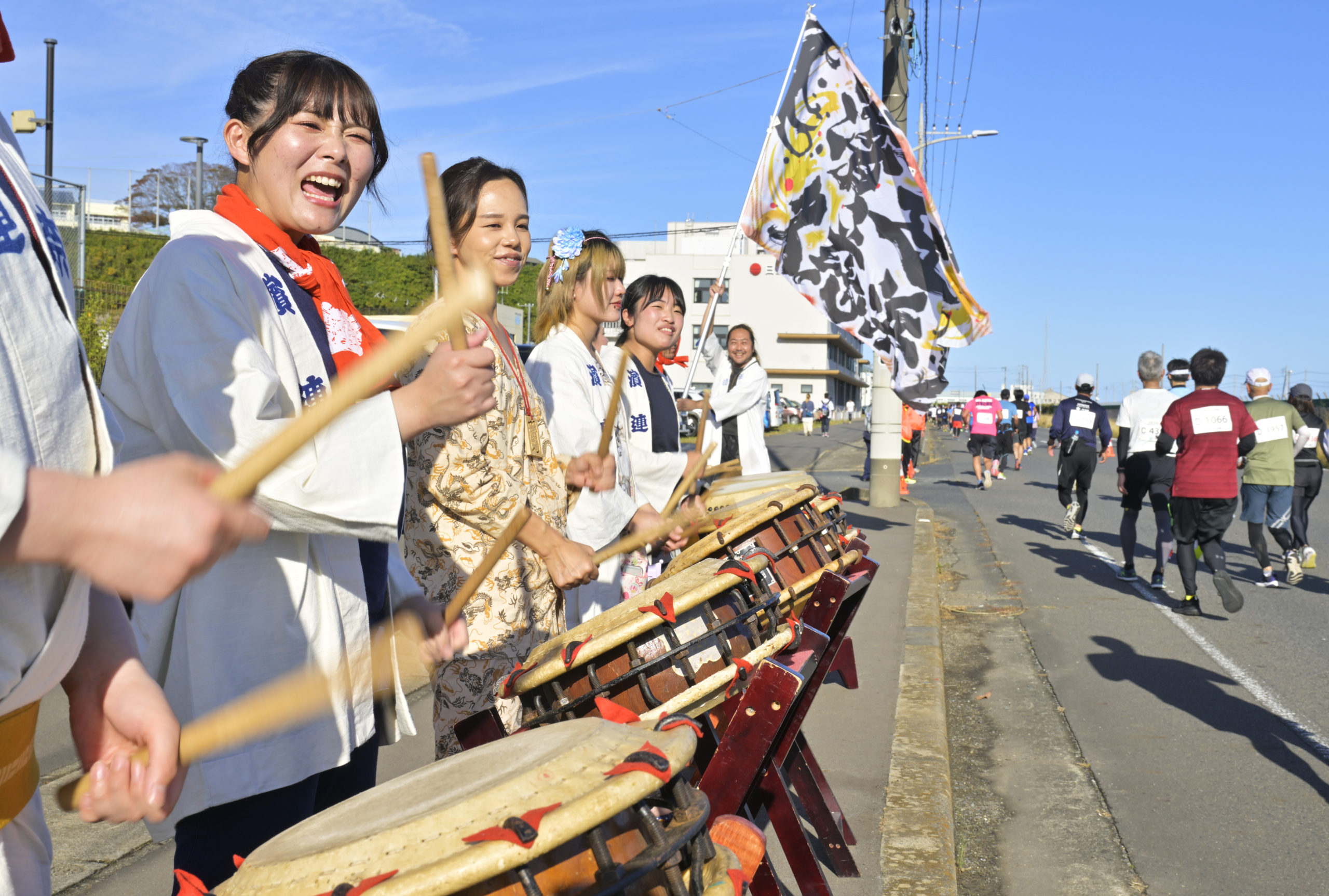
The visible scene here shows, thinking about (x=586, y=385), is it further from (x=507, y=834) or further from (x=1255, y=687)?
(x=1255, y=687)

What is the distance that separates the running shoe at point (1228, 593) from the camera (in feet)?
23.0

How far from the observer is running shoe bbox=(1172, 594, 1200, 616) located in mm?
7301

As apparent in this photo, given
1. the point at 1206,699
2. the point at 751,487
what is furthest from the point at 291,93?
the point at 1206,699

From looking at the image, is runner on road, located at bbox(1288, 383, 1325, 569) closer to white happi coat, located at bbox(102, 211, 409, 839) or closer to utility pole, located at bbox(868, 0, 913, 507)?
utility pole, located at bbox(868, 0, 913, 507)

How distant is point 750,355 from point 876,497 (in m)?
5.71

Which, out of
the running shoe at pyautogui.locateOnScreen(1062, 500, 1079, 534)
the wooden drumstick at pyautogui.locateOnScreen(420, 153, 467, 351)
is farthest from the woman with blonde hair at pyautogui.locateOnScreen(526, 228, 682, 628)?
the running shoe at pyautogui.locateOnScreen(1062, 500, 1079, 534)

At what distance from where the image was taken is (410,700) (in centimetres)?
487

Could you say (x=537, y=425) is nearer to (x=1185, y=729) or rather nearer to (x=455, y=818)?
(x=455, y=818)

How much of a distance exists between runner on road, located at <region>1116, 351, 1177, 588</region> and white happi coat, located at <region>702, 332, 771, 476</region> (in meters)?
3.28

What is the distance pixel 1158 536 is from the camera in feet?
27.8

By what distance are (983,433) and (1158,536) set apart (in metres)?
9.74

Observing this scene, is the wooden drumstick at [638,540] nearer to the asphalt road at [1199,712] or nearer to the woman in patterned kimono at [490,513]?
the woman in patterned kimono at [490,513]

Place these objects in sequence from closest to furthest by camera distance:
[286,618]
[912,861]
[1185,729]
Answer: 1. [286,618]
2. [912,861]
3. [1185,729]

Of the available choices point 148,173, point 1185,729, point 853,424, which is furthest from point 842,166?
point 853,424
